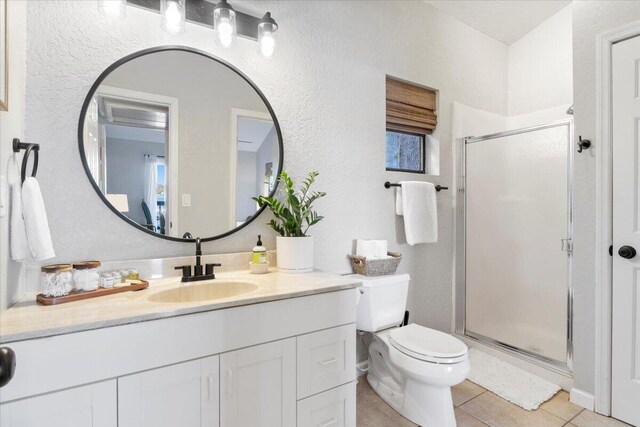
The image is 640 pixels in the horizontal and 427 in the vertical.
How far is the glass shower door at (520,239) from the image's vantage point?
2.22 metres

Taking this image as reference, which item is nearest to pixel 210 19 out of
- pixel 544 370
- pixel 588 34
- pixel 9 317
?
pixel 9 317

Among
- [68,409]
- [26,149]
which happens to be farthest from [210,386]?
[26,149]

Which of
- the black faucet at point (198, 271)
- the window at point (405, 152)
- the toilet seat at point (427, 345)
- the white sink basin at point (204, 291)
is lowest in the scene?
the toilet seat at point (427, 345)

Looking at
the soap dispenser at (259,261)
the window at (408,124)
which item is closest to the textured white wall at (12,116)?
the soap dispenser at (259,261)

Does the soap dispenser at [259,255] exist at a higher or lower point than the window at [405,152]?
lower

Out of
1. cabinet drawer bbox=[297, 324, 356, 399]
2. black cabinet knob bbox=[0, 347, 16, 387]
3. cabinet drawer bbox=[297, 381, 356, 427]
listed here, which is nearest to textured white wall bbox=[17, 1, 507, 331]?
cabinet drawer bbox=[297, 324, 356, 399]

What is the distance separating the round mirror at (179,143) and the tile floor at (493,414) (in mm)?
1296

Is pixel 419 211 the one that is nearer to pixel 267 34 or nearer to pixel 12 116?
pixel 267 34

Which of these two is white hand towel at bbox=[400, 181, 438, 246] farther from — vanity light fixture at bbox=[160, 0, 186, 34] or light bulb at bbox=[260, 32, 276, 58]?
vanity light fixture at bbox=[160, 0, 186, 34]

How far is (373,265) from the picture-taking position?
2066 millimetres

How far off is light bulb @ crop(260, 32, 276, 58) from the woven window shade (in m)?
1.01

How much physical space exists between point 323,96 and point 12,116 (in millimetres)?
1494

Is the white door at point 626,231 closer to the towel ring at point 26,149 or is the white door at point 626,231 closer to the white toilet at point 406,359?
the white toilet at point 406,359

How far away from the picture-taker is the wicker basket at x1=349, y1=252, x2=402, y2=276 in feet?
6.77
